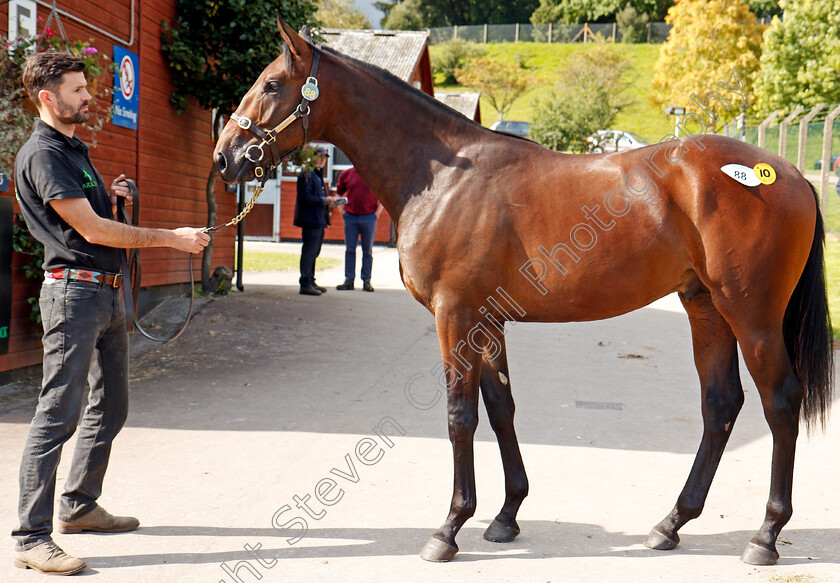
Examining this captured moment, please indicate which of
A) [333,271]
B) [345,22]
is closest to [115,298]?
[333,271]

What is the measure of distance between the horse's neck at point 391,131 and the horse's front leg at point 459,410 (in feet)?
2.00

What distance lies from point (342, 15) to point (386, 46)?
1109 inches

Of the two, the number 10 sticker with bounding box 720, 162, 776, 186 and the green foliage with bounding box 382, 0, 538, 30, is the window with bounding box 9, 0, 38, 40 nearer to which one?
the number 10 sticker with bounding box 720, 162, 776, 186

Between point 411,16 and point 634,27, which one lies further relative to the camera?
point 411,16

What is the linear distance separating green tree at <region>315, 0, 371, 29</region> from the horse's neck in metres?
47.8

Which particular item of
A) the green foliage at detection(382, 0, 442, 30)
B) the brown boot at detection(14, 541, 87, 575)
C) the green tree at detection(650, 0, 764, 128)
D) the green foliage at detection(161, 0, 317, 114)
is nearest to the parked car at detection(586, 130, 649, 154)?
the green tree at detection(650, 0, 764, 128)

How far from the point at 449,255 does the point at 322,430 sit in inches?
86.6

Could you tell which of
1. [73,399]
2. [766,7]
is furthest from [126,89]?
[766,7]

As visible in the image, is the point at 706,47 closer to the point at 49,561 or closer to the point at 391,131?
the point at 391,131

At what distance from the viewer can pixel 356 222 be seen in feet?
38.5

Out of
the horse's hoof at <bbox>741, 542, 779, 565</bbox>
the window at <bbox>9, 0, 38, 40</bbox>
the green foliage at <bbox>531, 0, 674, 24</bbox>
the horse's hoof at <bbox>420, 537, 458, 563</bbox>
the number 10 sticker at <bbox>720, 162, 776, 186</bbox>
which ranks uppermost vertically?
the green foliage at <bbox>531, 0, 674, 24</bbox>

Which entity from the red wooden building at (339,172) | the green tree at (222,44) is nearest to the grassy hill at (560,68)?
the red wooden building at (339,172)

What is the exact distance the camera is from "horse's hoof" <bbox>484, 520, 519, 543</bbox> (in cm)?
329

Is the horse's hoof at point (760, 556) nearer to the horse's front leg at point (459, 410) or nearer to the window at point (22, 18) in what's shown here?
the horse's front leg at point (459, 410)
